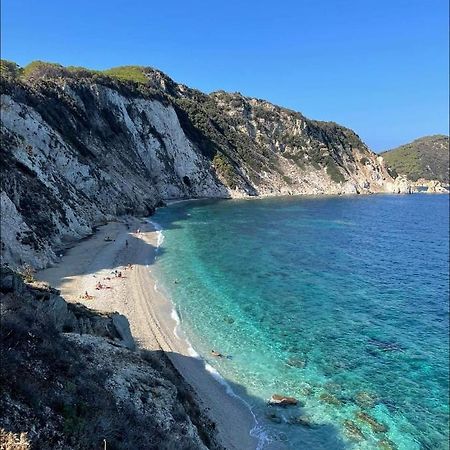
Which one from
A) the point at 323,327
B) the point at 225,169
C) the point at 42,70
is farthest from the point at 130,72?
the point at 323,327

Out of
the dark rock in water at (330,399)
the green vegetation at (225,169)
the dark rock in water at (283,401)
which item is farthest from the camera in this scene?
the green vegetation at (225,169)

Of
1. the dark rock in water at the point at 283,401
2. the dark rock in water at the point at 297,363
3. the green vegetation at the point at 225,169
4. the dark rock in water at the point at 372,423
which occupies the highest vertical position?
the green vegetation at the point at 225,169

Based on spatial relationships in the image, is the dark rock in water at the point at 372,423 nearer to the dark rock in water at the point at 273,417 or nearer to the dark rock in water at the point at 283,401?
the dark rock in water at the point at 283,401

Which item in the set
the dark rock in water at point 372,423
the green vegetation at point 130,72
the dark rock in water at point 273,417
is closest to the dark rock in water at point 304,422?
the dark rock in water at point 273,417

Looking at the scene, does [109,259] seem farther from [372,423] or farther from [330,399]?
[372,423]

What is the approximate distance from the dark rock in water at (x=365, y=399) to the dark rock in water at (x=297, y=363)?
11.5 feet

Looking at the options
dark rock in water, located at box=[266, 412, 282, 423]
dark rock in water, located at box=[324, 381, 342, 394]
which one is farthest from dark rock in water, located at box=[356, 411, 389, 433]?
dark rock in water, located at box=[266, 412, 282, 423]

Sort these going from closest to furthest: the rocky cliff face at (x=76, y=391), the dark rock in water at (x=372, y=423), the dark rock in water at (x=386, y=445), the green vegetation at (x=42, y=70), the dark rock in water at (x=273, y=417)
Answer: the rocky cliff face at (x=76, y=391) → the dark rock in water at (x=386, y=445) → the dark rock in water at (x=372, y=423) → the dark rock in water at (x=273, y=417) → the green vegetation at (x=42, y=70)

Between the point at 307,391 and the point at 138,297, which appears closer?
the point at 307,391

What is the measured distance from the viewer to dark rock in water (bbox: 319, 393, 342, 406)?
68.4 ft

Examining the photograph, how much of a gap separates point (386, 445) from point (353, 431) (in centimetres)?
140

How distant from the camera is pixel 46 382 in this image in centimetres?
934

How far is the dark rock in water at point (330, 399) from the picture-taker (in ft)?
68.4

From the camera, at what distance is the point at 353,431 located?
741 inches
